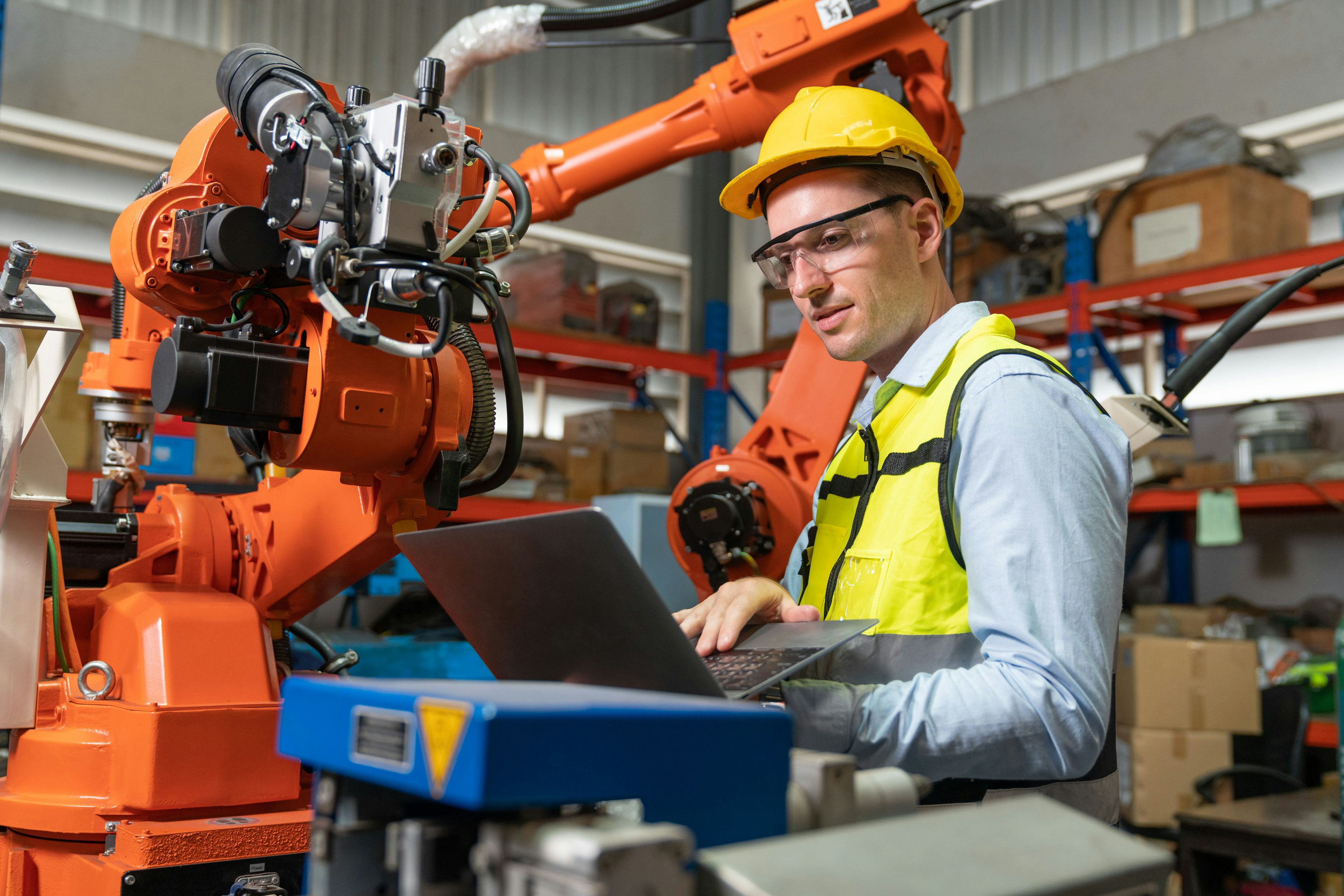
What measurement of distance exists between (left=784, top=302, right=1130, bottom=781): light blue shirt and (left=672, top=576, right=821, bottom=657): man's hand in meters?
0.10

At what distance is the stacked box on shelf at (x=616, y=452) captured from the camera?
5227 mm

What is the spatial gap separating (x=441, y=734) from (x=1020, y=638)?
2.08 ft

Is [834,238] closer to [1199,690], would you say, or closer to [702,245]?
[1199,690]

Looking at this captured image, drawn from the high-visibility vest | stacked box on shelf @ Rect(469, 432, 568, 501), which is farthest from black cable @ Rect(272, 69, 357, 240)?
stacked box on shelf @ Rect(469, 432, 568, 501)

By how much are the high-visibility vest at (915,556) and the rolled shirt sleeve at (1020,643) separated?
83 mm

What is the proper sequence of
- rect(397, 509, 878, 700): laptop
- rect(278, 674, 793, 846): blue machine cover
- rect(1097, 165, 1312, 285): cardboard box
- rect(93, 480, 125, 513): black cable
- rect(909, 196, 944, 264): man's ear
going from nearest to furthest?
rect(278, 674, 793, 846): blue machine cover → rect(397, 509, 878, 700): laptop → rect(909, 196, 944, 264): man's ear → rect(93, 480, 125, 513): black cable → rect(1097, 165, 1312, 285): cardboard box

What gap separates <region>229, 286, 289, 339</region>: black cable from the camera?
1.50m

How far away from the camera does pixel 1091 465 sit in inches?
43.2

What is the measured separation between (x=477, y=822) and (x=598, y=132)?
198 centimetres

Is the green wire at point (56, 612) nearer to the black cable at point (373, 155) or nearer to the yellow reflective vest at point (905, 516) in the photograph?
the black cable at point (373, 155)

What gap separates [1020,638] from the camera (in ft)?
3.36

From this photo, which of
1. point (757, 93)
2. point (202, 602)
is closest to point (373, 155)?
point (202, 602)

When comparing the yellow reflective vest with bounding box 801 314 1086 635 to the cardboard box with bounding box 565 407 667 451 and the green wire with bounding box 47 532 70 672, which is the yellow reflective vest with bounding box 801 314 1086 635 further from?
the cardboard box with bounding box 565 407 667 451

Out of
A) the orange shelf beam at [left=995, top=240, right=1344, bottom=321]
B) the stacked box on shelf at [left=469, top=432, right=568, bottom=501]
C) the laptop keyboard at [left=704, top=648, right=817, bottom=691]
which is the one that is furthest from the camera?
the stacked box on shelf at [left=469, top=432, right=568, bottom=501]
